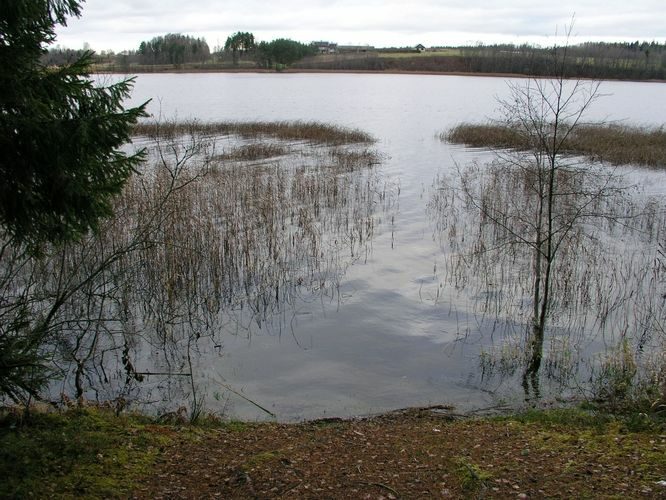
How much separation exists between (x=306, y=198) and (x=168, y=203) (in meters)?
6.18

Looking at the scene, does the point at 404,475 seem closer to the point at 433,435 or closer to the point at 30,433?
the point at 433,435

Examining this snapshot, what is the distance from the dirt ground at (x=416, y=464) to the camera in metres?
4.42

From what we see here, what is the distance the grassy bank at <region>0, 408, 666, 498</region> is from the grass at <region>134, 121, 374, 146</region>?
26808 millimetres

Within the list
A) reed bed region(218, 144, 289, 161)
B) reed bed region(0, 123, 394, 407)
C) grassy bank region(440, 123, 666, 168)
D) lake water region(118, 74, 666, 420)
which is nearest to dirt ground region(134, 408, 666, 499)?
lake water region(118, 74, 666, 420)

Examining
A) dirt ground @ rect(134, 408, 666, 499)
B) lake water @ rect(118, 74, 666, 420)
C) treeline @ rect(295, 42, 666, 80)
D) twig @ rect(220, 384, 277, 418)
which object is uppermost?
treeline @ rect(295, 42, 666, 80)

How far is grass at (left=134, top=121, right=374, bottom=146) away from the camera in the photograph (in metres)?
32.2

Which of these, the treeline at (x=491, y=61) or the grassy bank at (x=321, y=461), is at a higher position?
the treeline at (x=491, y=61)

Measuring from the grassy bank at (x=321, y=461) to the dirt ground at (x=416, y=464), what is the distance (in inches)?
0.4

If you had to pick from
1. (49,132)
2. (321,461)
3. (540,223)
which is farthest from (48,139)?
(540,223)

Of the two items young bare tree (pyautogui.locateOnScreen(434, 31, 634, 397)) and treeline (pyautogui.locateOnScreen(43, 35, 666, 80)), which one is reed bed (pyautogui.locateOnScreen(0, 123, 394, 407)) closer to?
young bare tree (pyautogui.locateOnScreen(434, 31, 634, 397))

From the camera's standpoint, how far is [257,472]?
4.73m

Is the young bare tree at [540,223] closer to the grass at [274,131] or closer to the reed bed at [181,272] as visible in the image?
the reed bed at [181,272]

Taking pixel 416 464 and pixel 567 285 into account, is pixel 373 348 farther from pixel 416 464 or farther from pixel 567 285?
pixel 416 464

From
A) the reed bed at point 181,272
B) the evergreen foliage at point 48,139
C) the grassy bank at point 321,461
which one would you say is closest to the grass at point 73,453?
the grassy bank at point 321,461
